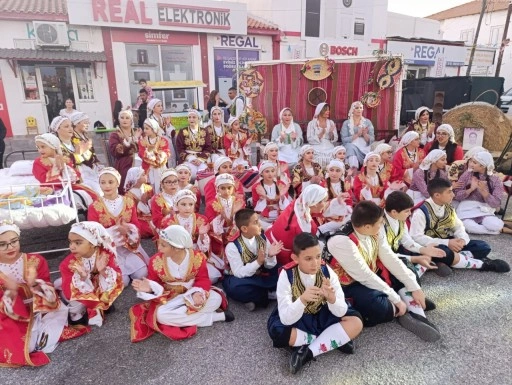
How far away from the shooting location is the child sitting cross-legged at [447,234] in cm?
343

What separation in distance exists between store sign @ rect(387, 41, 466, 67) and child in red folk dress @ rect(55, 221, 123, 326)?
18919mm

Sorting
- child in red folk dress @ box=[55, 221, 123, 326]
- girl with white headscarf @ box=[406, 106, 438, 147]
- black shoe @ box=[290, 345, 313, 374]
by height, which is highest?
girl with white headscarf @ box=[406, 106, 438, 147]

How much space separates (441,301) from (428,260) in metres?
0.35

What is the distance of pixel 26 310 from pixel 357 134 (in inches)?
215

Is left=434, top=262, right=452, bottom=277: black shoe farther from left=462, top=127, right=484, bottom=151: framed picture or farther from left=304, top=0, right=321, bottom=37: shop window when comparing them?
left=304, top=0, right=321, bottom=37: shop window

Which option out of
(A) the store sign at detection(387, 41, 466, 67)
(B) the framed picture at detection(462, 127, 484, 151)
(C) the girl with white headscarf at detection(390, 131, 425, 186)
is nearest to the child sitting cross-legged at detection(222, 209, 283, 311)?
(C) the girl with white headscarf at detection(390, 131, 425, 186)

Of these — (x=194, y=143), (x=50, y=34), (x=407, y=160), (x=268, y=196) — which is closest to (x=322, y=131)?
(x=407, y=160)

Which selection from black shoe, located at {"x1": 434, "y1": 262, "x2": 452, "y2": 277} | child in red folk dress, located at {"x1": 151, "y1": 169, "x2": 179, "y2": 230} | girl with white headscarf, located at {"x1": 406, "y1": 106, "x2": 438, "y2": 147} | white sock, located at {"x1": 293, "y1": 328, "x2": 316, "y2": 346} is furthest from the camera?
girl with white headscarf, located at {"x1": 406, "y1": 106, "x2": 438, "y2": 147}

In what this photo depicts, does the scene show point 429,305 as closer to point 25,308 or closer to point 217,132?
point 25,308

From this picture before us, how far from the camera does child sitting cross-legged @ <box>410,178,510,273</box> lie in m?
3.43

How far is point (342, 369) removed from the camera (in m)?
2.39

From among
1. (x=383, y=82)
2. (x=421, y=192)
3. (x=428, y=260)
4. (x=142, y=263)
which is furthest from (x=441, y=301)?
(x=383, y=82)

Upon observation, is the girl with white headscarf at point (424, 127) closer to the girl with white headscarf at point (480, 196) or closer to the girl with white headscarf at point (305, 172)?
the girl with white headscarf at point (480, 196)

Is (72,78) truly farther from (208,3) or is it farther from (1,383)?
(1,383)
